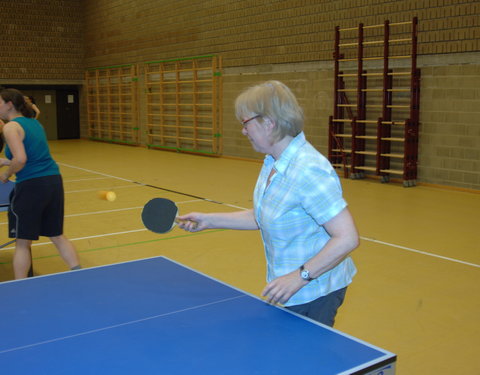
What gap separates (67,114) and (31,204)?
16.3 meters

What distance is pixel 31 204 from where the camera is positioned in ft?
12.1

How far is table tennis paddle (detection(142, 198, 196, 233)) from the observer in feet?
7.38

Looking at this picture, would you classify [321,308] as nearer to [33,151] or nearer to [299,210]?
[299,210]

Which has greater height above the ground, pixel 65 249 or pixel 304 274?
pixel 304 274

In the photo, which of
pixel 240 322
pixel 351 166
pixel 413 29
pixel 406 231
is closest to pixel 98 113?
pixel 351 166

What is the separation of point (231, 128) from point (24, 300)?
428 inches

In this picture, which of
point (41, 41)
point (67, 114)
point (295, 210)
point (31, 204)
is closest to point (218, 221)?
point (295, 210)

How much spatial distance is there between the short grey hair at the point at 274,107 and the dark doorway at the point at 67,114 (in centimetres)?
1830

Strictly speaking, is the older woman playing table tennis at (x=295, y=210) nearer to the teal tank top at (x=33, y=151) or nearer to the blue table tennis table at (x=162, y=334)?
the blue table tennis table at (x=162, y=334)

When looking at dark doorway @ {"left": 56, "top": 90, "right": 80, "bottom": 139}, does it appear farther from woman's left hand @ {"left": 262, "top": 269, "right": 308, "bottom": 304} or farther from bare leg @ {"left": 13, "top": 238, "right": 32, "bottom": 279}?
woman's left hand @ {"left": 262, "top": 269, "right": 308, "bottom": 304}

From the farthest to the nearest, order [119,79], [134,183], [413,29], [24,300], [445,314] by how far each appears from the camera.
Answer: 1. [119,79]
2. [134,183]
3. [413,29]
4. [445,314]
5. [24,300]

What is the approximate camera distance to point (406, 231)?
5.83 metres

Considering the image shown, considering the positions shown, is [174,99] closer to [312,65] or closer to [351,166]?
[312,65]

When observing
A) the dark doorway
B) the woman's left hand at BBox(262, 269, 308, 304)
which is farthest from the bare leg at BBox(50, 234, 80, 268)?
the dark doorway
